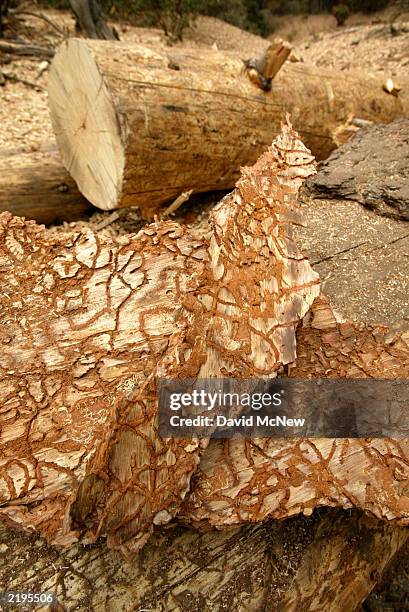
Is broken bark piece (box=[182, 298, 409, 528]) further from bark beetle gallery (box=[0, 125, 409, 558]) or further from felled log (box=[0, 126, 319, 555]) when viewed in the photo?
felled log (box=[0, 126, 319, 555])

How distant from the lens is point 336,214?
1.91 m

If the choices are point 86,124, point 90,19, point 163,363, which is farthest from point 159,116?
point 90,19

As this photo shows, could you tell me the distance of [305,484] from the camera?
129 cm

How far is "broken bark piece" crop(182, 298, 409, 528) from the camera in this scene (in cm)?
126

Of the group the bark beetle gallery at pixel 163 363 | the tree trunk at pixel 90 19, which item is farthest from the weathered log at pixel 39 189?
the tree trunk at pixel 90 19

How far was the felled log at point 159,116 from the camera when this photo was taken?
103 inches

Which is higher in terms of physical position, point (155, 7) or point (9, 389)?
point (155, 7)

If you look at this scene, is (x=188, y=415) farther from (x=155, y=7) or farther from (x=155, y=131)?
(x=155, y=7)

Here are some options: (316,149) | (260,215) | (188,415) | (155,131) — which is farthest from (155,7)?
(188,415)

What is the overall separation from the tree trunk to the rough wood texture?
3748 millimetres

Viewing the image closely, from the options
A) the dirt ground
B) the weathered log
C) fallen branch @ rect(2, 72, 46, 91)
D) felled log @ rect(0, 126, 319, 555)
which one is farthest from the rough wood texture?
fallen branch @ rect(2, 72, 46, 91)

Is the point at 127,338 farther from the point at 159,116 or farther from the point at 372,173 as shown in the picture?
the point at 159,116

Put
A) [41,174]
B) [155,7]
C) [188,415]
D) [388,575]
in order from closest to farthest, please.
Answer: [188,415] → [388,575] → [41,174] → [155,7]

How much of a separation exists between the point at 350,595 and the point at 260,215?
1090 millimetres
